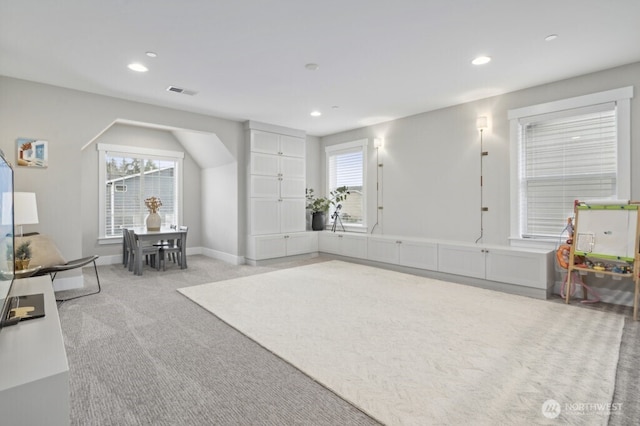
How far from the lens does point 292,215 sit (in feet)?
21.5

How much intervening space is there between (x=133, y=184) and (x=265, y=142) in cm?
282

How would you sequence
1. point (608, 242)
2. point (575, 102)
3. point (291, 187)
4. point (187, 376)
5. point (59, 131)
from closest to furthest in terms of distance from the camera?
1. point (187, 376)
2. point (608, 242)
3. point (575, 102)
4. point (59, 131)
5. point (291, 187)

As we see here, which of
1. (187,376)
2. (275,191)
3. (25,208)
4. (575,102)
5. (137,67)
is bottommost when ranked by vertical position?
(187,376)

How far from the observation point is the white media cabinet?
12.8 feet

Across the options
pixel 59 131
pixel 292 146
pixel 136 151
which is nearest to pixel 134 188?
pixel 136 151

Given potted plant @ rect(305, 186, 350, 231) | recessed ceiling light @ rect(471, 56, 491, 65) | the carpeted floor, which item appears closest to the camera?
the carpeted floor

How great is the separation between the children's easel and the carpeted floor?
0.44m

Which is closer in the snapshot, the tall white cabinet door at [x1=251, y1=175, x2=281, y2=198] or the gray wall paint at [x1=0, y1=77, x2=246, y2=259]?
the gray wall paint at [x1=0, y1=77, x2=246, y2=259]

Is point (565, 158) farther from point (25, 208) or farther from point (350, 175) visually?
point (25, 208)

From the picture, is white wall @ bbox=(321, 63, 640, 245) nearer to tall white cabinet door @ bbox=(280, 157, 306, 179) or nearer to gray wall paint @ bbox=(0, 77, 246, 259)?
tall white cabinet door @ bbox=(280, 157, 306, 179)

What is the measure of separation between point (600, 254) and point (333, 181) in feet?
15.5

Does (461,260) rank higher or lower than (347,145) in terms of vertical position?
lower

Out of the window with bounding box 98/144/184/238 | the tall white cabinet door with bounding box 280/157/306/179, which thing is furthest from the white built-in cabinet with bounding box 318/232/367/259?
the window with bounding box 98/144/184/238

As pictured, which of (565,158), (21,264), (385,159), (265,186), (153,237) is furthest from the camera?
(265,186)
